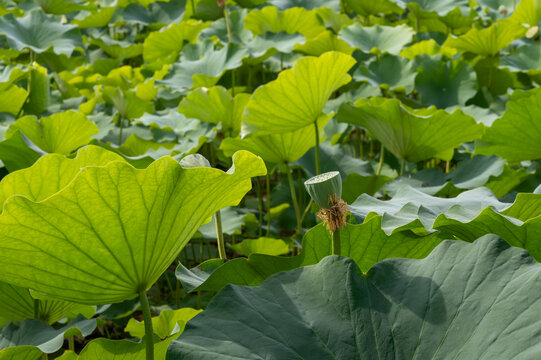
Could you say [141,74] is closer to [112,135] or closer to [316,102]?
[112,135]

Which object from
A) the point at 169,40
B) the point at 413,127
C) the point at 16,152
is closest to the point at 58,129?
the point at 16,152

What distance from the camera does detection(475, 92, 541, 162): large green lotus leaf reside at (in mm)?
1714

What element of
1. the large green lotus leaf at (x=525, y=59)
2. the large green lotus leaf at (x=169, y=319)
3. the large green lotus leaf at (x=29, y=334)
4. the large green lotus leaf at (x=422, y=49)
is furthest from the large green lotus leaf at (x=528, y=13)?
the large green lotus leaf at (x=29, y=334)

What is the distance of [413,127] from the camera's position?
5.83ft

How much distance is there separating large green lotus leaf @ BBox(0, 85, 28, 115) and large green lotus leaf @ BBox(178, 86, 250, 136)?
24.5 inches

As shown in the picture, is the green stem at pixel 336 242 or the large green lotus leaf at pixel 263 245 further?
the large green lotus leaf at pixel 263 245

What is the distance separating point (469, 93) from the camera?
242 centimetres

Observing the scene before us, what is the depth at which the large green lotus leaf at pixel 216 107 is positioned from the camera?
204cm

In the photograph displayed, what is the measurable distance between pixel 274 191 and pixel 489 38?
43.0 inches

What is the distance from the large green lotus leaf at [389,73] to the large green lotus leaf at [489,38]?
32cm

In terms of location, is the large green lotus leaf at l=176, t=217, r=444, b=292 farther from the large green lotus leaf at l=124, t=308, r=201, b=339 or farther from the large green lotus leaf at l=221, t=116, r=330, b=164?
the large green lotus leaf at l=221, t=116, r=330, b=164

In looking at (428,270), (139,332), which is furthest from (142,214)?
(139,332)

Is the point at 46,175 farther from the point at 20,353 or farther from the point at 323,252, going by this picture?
the point at 323,252

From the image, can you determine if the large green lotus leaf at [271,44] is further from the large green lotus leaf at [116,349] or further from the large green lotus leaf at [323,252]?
the large green lotus leaf at [116,349]
